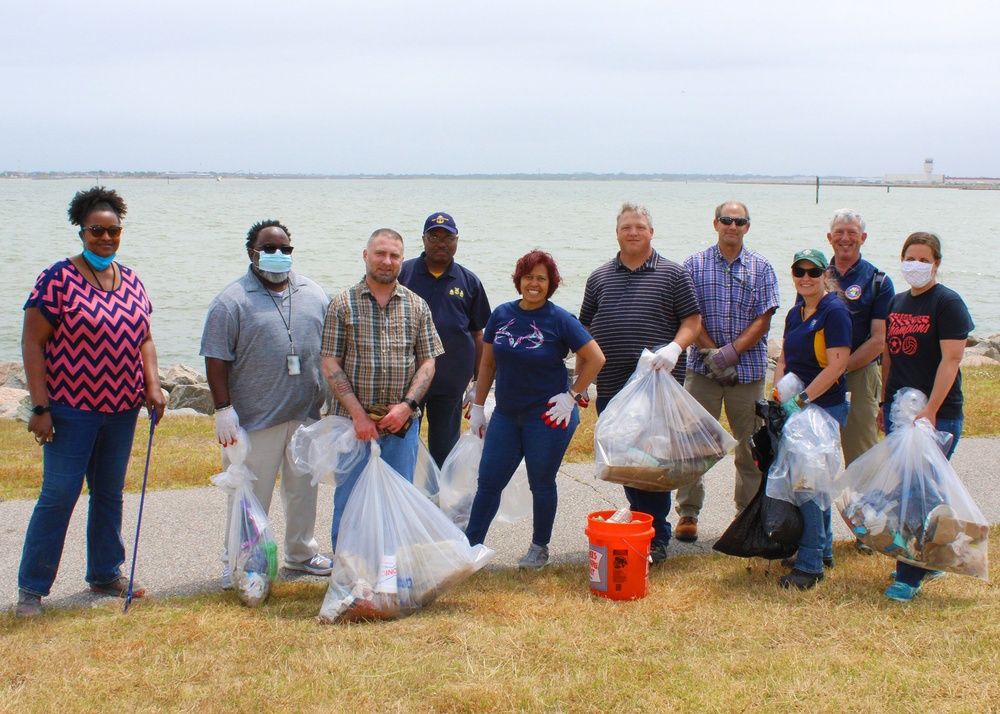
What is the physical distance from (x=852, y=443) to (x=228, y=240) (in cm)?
3435

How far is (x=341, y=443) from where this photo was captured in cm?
412

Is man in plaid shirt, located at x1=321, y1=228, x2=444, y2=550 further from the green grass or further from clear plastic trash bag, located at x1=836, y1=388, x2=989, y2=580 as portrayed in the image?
clear plastic trash bag, located at x1=836, y1=388, x2=989, y2=580

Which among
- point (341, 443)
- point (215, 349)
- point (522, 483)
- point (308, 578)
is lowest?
point (308, 578)

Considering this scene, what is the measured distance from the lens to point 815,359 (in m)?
4.38

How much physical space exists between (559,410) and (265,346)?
4.64 ft

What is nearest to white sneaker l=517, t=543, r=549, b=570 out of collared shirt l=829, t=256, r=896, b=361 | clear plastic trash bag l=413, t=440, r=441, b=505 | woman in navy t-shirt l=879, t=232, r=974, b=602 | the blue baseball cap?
clear plastic trash bag l=413, t=440, r=441, b=505

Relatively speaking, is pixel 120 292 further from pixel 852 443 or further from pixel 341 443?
pixel 852 443

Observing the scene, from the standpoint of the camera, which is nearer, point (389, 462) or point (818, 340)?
point (389, 462)

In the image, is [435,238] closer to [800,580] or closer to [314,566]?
[314,566]

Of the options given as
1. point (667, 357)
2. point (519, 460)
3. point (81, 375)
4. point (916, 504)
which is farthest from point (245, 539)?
point (916, 504)

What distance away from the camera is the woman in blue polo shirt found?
14.0ft

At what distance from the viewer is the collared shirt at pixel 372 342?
4164 millimetres

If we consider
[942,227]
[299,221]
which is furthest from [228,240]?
[942,227]

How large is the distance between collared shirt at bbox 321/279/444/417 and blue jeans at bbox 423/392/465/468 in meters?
0.82
